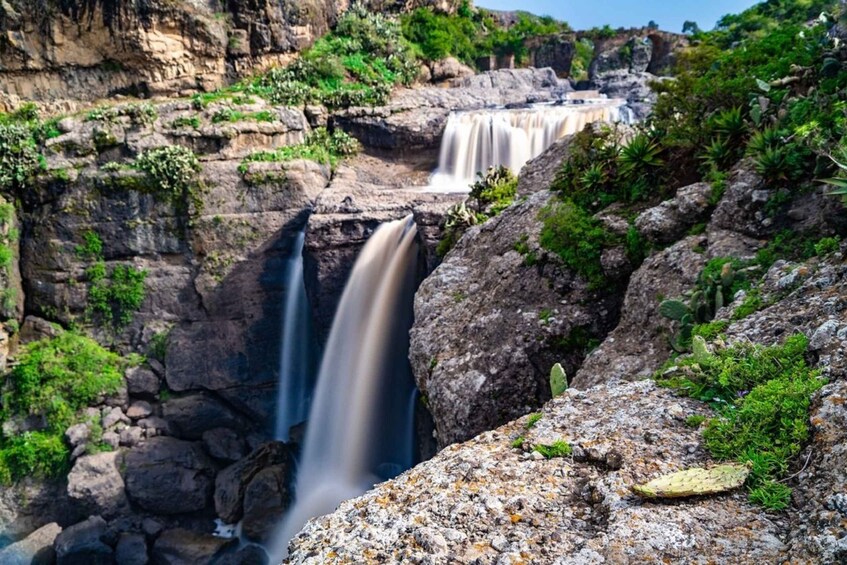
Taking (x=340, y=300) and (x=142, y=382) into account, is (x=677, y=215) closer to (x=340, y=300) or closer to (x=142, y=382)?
(x=340, y=300)

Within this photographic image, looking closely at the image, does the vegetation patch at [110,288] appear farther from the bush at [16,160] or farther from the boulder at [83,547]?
the boulder at [83,547]

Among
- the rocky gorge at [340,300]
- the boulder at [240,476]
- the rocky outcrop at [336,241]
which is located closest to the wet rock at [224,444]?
the rocky gorge at [340,300]

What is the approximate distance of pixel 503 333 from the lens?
7492 mm

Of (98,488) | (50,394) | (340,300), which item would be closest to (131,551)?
(98,488)

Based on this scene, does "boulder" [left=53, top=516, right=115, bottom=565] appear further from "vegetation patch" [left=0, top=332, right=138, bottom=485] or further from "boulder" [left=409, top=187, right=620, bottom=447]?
"boulder" [left=409, top=187, right=620, bottom=447]

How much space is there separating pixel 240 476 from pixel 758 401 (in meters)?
13.4

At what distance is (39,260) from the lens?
676 inches

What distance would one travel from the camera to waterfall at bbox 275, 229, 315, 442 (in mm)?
16756

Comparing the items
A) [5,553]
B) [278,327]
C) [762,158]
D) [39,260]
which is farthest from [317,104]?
[762,158]

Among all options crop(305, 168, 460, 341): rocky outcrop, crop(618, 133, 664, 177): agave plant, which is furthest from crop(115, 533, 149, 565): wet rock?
crop(618, 133, 664, 177): agave plant

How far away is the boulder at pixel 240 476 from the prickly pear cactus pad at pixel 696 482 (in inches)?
497

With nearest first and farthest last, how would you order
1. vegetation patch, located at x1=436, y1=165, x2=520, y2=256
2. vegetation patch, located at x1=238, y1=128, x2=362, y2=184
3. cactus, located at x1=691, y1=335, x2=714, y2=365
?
cactus, located at x1=691, y1=335, x2=714, y2=365, vegetation patch, located at x1=436, y1=165, x2=520, y2=256, vegetation patch, located at x1=238, y1=128, x2=362, y2=184

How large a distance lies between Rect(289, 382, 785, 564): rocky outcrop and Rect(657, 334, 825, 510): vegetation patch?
12 cm

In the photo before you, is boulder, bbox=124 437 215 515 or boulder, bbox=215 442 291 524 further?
boulder, bbox=124 437 215 515
